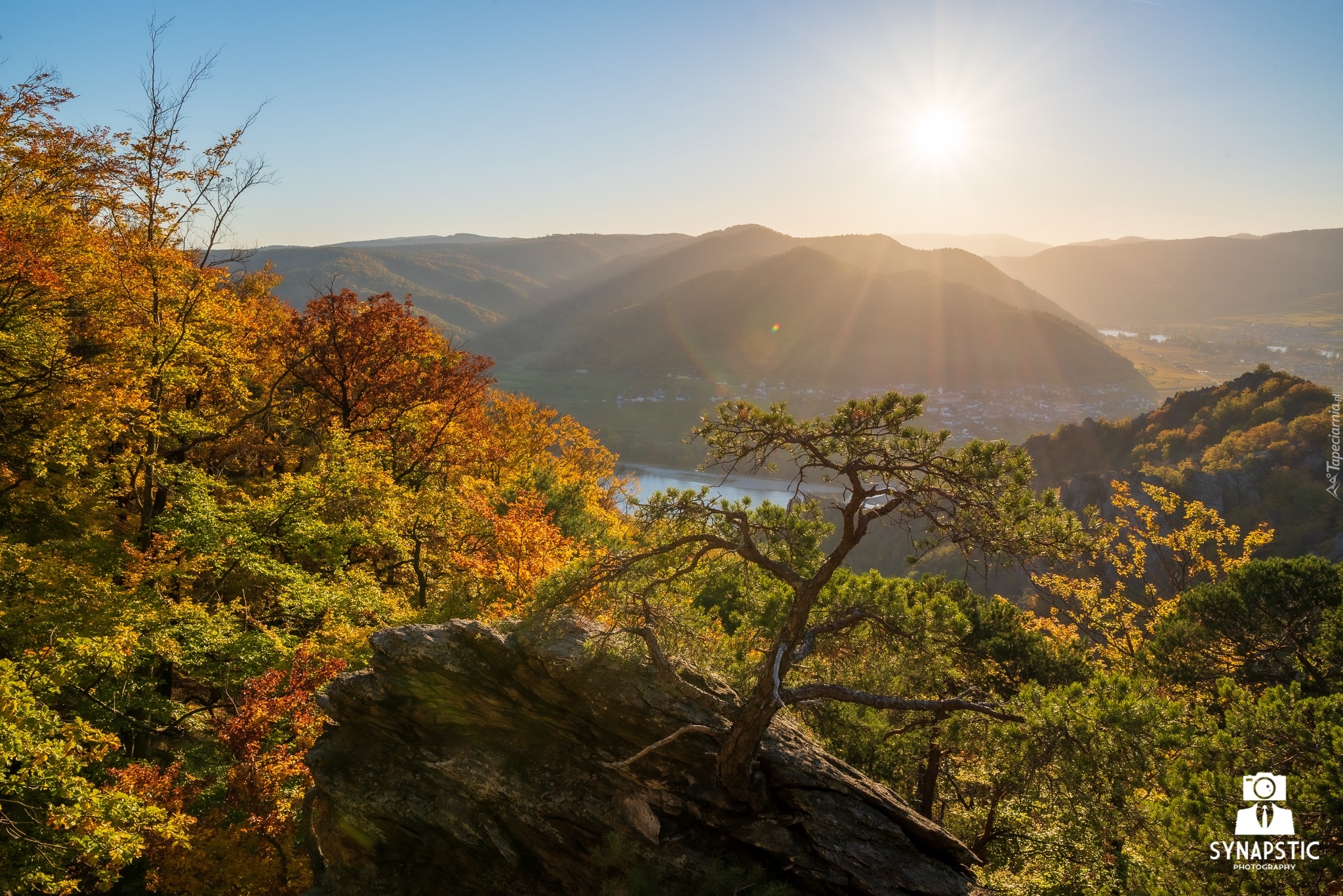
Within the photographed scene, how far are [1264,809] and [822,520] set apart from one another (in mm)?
6990

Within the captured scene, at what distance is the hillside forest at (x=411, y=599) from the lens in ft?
32.3

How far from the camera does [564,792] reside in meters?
11.3

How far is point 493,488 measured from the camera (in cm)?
2756

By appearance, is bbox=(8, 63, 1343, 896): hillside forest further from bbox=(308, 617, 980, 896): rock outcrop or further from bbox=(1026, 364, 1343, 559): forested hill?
bbox=(1026, 364, 1343, 559): forested hill

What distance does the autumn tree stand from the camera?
29.5 ft

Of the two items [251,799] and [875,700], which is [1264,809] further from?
[251,799]

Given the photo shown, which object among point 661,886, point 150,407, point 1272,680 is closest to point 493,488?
point 150,407

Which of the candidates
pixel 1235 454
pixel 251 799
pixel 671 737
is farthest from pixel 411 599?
pixel 1235 454

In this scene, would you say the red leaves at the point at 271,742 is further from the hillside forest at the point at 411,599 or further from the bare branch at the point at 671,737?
the bare branch at the point at 671,737

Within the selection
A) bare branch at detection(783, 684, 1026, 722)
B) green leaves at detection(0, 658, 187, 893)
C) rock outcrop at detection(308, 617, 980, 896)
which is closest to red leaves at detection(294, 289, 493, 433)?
green leaves at detection(0, 658, 187, 893)

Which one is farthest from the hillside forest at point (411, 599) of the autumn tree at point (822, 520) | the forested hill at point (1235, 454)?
the forested hill at point (1235, 454)

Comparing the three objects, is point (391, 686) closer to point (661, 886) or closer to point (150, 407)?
point (661, 886)

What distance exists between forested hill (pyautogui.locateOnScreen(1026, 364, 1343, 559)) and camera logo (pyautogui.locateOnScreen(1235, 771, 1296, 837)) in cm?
4882

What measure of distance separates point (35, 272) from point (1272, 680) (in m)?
33.0
